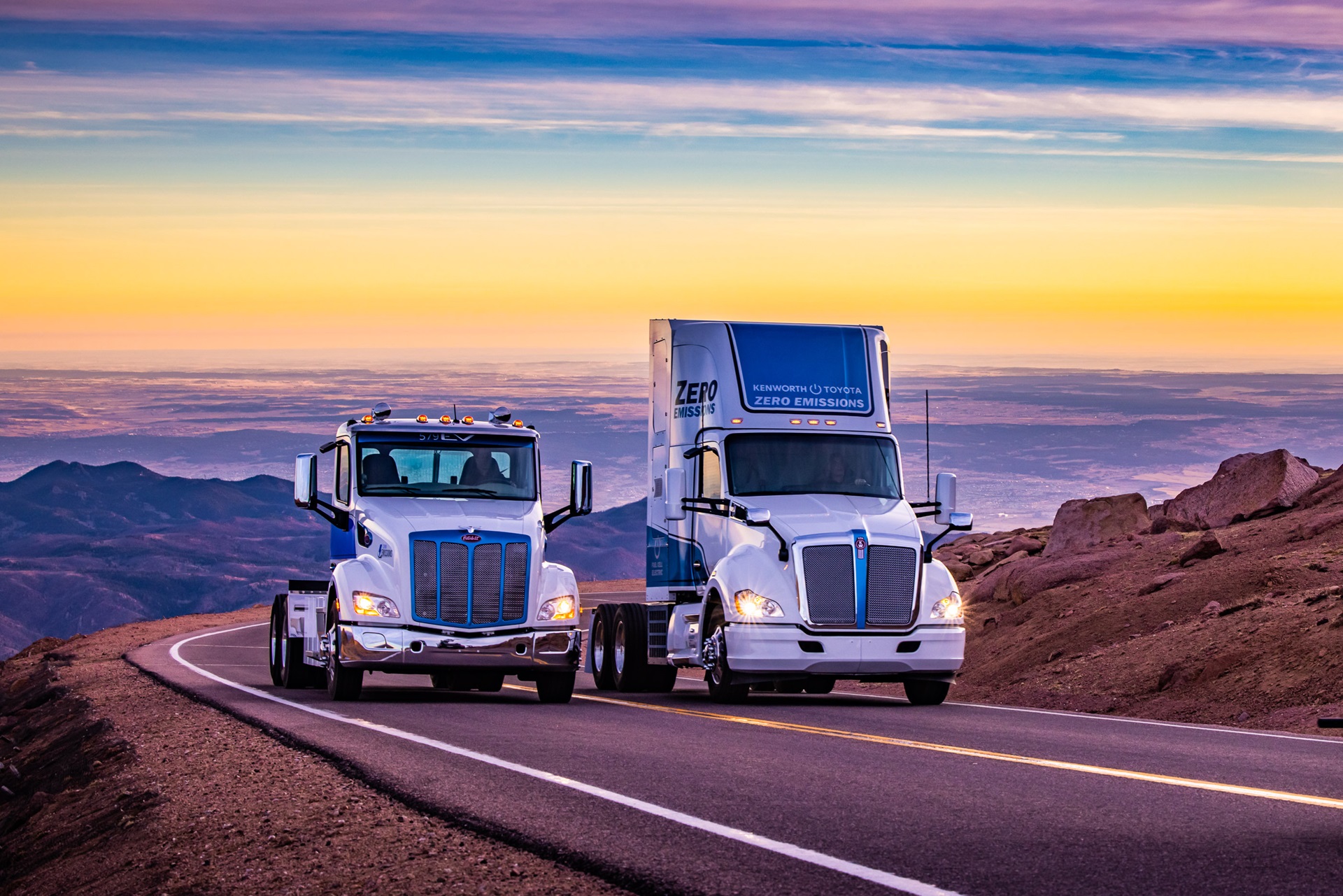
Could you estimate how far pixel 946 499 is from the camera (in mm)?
21375

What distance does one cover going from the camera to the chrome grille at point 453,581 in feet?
67.9

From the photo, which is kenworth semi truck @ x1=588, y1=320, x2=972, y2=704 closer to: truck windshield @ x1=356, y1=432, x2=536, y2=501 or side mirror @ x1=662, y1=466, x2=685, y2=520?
side mirror @ x1=662, y1=466, x2=685, y2=520

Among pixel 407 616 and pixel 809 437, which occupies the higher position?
pixel 809 437

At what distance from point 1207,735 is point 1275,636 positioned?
9214mm

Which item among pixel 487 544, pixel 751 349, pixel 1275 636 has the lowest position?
pixel 1275 636

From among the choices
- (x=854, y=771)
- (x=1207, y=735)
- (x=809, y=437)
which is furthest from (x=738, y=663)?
(x=854, y=771)

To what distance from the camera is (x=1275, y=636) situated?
24.6 meters

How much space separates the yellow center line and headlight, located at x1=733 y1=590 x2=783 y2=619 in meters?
1.40

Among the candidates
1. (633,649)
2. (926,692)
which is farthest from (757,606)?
(633,649)

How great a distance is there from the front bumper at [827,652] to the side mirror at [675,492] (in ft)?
9.19

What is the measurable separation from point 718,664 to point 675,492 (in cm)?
275

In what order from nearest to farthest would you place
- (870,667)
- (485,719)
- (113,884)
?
(113,884) → (485,719) → (870,667)

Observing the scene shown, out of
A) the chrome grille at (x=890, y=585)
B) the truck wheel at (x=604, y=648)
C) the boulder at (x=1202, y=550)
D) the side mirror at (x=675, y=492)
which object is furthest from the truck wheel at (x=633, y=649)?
the boulder at (x=1202, y=550)

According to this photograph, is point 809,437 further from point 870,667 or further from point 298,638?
point 298,638
